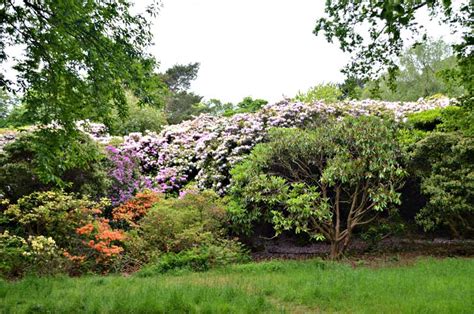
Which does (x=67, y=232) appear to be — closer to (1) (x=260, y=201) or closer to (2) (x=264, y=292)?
(1) (x=260, y=201)

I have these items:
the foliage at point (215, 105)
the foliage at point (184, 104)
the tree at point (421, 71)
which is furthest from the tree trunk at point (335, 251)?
the foliage at point (215, 105)

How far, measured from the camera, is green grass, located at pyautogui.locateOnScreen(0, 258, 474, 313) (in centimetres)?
471

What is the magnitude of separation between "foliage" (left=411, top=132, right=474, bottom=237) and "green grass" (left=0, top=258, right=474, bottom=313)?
2018 millimetres

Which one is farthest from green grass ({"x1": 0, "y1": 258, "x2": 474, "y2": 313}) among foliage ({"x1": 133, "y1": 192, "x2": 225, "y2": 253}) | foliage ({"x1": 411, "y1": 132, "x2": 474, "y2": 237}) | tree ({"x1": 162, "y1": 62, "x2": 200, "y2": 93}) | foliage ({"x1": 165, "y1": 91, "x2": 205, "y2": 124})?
tree ({"x1": 162, "y1": 62, "x2": 200, "y2": 93})

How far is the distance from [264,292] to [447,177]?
18.9 ft

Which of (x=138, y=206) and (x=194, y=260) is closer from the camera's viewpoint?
(x=194, y=260)

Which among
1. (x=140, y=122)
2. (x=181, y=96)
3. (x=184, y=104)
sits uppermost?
(x=181, y=96)

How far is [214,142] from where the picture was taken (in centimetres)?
1293

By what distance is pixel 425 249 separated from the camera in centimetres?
999

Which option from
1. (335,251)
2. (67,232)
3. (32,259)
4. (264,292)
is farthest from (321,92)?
(264,292)

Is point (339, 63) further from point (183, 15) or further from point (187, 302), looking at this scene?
point (187, 302)

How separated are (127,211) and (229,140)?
11.6 ft

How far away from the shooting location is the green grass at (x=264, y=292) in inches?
185

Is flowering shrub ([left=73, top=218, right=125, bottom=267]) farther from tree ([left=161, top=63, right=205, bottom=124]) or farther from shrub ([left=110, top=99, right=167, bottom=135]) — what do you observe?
tree ([left=161, top=63, right=205, bottom=124])
